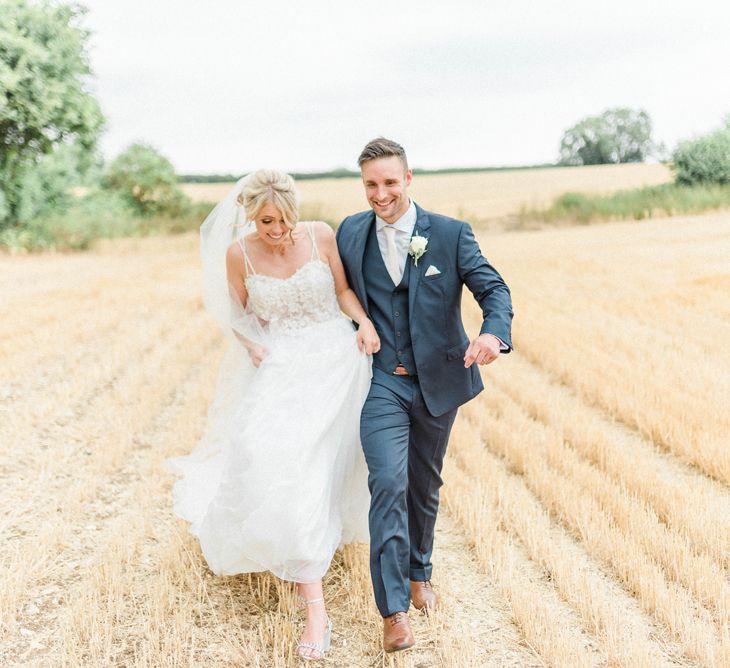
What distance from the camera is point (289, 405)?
3.86m

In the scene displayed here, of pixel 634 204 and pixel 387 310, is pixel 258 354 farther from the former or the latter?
pixel 634 204

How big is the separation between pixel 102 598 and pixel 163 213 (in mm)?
37572

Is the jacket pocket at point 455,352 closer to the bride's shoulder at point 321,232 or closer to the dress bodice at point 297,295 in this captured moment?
the dress bodice at point 297,295

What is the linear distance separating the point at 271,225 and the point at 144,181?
39.3 meters

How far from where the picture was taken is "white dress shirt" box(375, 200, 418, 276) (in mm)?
3811

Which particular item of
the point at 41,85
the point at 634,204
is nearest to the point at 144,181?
the point at 41,85

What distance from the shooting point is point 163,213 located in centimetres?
3981

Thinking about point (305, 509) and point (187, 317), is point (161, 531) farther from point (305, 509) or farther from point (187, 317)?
point (187, 317)

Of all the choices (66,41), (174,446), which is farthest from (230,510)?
(66,41)

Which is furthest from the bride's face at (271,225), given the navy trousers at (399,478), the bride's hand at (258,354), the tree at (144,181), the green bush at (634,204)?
the tree at (144,181)

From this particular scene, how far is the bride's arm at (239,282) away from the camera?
4.19 meters

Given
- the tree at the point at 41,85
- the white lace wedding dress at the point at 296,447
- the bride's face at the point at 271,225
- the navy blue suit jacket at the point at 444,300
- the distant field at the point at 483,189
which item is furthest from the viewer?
the distant field at the point at 483,189

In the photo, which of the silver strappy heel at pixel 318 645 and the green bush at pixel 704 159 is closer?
the silver strappy heel at pixel 318 645

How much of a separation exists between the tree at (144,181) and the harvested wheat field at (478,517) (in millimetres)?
30669
